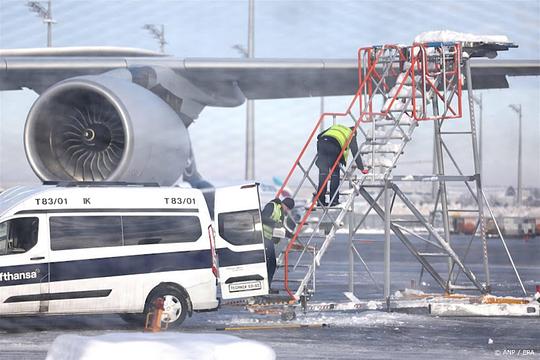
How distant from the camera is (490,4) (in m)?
11.3

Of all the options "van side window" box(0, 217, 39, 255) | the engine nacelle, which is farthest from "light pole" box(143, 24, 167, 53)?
"van side window" box(0, 217, 39, 255)

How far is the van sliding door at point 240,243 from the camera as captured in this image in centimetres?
1455

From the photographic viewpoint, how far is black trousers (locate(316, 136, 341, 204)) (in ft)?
51.4

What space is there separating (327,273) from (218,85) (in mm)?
8338

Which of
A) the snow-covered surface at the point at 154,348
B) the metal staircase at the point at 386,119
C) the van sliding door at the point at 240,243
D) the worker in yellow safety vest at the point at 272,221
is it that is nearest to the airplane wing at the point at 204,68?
the metal staircase at the point at 386,119

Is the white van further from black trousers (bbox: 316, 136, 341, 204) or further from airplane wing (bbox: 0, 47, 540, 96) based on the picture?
airplane wing (bbox: 0, 47, 540, 96)

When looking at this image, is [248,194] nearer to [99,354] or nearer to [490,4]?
[490,4]

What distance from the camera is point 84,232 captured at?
1370cm

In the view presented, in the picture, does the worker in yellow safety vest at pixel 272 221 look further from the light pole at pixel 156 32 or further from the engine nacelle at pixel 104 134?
the light pole at pixel 156 32

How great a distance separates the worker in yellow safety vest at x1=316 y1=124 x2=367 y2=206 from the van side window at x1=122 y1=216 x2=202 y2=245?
7.11 ft

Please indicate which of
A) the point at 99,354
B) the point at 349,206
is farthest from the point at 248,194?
the point at 99,354

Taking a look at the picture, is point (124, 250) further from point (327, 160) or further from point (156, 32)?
point (327, 160)

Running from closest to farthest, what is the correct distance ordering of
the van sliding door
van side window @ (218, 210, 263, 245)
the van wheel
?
the van wheel, the van sliding door, van side window @ (218, 210, 263, 245)

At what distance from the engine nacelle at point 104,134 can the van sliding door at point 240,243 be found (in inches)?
47.4
